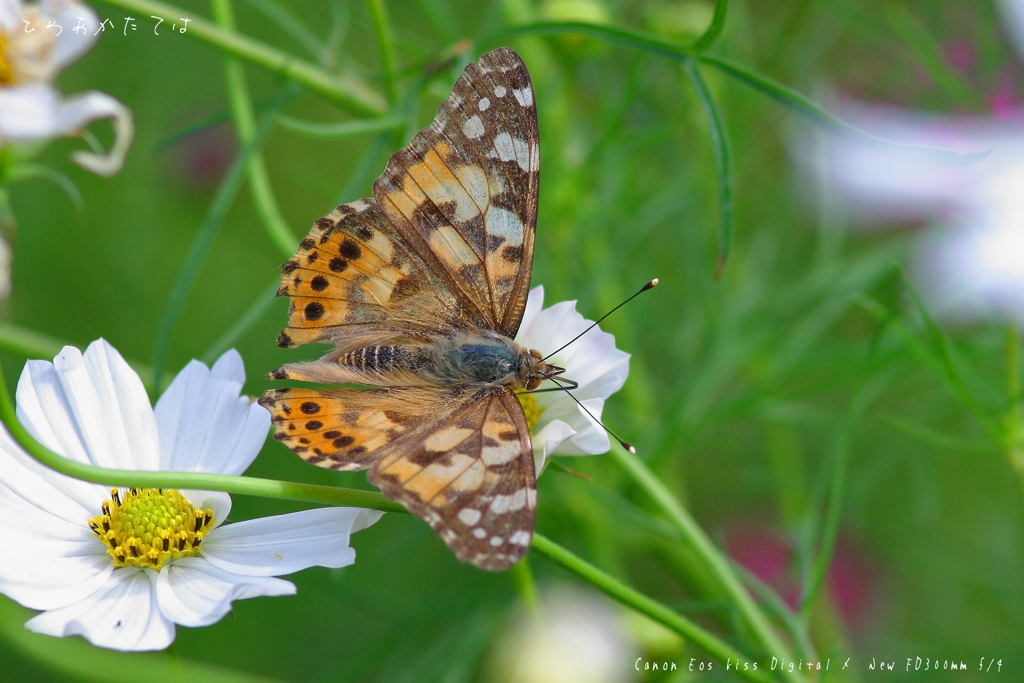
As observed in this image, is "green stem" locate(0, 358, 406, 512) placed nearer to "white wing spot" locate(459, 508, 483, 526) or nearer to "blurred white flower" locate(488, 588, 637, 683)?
"white wing spot" locate(459, 508, 483, 526)

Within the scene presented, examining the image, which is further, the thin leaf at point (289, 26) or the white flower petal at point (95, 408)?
the thin leaf at point (289, 26)

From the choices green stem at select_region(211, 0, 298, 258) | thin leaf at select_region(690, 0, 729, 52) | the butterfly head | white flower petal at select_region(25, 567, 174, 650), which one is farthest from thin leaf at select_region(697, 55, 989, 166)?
white flower petal at select_region(25, 567, 174, 650)

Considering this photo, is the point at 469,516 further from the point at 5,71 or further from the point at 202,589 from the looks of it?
Result: the point at 5,71

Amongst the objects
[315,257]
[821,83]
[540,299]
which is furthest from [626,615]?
[821,83]

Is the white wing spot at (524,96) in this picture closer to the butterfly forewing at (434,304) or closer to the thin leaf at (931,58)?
the butterfly forewing at (434,304)

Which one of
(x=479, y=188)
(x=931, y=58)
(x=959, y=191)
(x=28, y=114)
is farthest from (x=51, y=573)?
(x=931, y=58)

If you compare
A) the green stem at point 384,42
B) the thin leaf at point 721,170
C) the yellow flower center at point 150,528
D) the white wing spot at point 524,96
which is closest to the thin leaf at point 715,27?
the thin leaf at point 721,170
